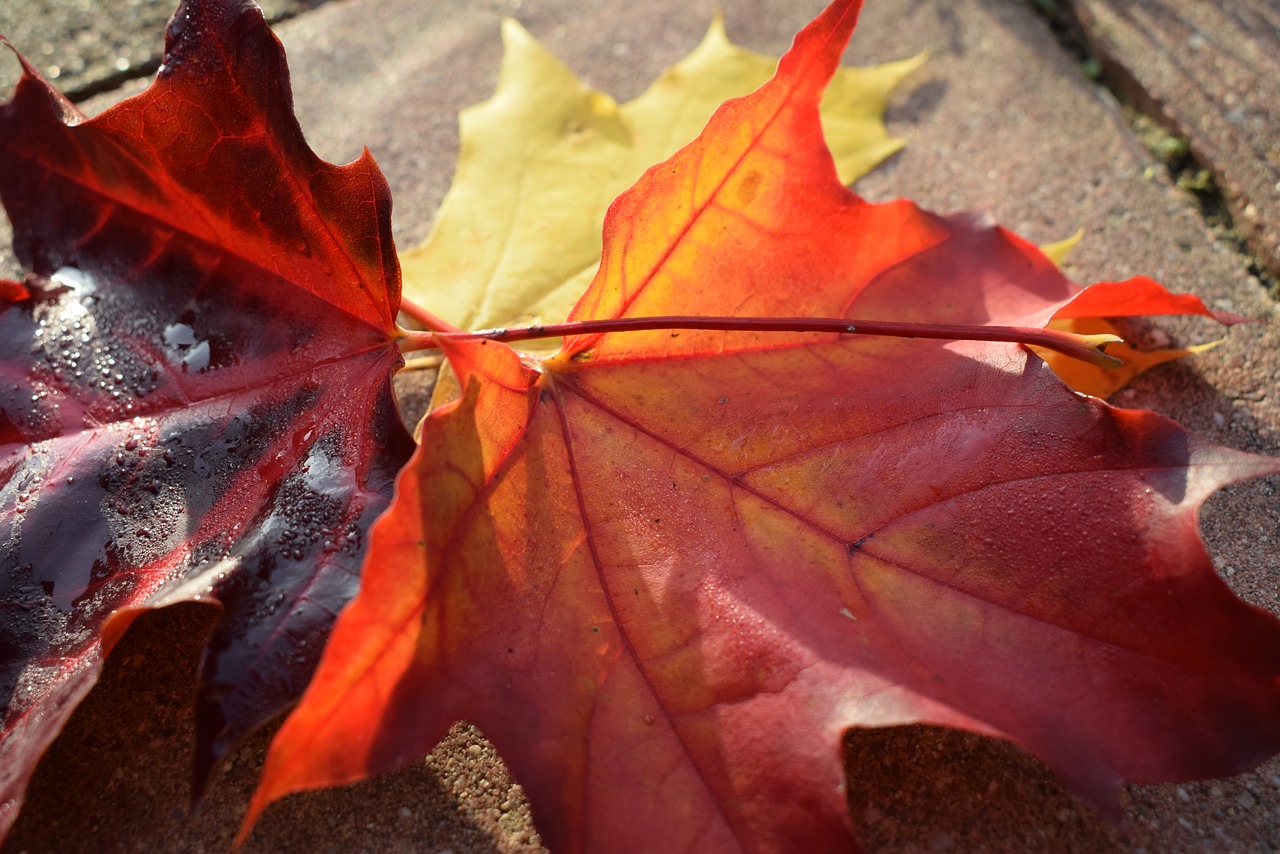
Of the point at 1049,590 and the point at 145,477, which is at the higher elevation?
the point at 145,477

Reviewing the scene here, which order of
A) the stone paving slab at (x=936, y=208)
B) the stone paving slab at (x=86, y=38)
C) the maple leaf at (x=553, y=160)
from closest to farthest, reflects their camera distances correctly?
the stone paving slab at (x=936, y=208) < the maple leaf at (x=553, y=160) < the stone paving slab at (x=86, y=38)

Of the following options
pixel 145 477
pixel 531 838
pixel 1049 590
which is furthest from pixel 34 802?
pixel 1049 590

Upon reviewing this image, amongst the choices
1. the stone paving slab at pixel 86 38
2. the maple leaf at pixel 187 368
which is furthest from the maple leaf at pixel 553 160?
the stone paving slab at pixel 86 38

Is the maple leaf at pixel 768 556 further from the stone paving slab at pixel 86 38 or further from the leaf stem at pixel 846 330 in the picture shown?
the stone paving slab at pixel 86 38

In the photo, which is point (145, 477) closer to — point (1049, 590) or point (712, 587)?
point (712, 587)

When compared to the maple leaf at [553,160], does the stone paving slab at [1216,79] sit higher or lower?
lower

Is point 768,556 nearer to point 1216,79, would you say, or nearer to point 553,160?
point 553,160
